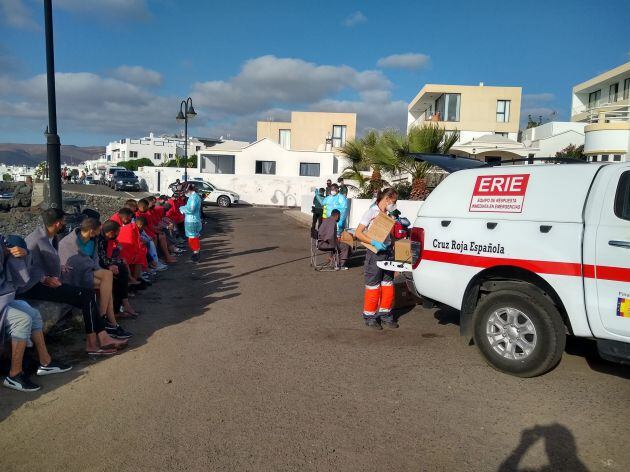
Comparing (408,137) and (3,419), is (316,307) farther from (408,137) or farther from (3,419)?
(408,137)

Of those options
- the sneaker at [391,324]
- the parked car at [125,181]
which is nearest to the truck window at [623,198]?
the sneaker at [391,324]

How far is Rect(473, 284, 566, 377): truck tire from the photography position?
470 centimetres

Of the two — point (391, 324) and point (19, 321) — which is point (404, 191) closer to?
point (391, 324)

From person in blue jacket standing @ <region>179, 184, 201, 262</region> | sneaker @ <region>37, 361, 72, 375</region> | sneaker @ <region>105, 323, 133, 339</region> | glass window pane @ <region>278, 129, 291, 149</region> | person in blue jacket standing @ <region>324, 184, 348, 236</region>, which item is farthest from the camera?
glass window pane @ <region>278, 129, 291, 149</region>

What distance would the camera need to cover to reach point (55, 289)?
5.46 metres

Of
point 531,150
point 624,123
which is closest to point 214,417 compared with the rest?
point 624,123

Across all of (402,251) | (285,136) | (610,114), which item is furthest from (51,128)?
(285,136)

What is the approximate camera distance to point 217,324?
678 centimetres

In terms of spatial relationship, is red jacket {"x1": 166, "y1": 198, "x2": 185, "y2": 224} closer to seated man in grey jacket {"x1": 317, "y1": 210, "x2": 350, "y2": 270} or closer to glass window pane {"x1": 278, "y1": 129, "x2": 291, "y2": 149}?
seated man in grey jacket {"x1": 317, "y1": 210, "x2": 350, "y2": 270}

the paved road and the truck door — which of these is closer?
the paved road

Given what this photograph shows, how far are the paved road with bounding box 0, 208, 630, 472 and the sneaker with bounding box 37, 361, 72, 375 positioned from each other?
139mm

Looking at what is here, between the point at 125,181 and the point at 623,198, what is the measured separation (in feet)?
145

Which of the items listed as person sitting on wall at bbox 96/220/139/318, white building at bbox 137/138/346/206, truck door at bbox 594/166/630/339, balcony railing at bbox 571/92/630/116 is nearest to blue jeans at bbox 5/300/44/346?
person sitting on wall at bbox 96/220/139/318

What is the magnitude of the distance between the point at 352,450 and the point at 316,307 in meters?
4.19
